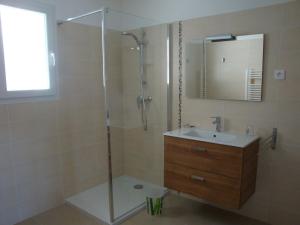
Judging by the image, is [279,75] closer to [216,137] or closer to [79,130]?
[216,137]

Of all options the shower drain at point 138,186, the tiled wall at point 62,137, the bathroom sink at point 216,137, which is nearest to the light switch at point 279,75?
the bathroom sink at point 216,137

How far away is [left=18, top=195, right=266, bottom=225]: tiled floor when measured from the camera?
247 cm

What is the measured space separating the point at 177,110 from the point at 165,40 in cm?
80

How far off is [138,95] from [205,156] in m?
1.22

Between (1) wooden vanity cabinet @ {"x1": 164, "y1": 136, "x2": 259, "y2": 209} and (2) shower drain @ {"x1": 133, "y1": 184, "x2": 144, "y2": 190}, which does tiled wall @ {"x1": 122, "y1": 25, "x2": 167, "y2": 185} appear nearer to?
(2) shower drain @ {"x1": 133, "y1": 184, "x2": 144, "y2": 190}

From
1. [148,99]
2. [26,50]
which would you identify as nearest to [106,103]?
[148,99]

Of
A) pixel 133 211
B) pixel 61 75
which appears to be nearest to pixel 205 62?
pixel 61 75

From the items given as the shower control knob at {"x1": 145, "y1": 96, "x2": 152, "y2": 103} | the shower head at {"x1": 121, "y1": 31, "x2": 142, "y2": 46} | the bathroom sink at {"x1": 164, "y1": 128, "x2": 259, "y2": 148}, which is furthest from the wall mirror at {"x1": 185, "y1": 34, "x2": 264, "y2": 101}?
the shower head at {"x1": 121, "y1": 31, "x2": 142, "y2": 46}

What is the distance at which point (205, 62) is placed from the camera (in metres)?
2.63

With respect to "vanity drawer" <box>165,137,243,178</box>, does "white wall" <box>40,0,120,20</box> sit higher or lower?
higher

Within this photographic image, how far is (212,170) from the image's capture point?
7.27 feet

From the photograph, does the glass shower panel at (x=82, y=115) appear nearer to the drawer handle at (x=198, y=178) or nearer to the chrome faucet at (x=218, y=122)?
the drawer handle at (x=198, y=178)

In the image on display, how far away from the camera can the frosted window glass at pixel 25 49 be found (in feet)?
7.66

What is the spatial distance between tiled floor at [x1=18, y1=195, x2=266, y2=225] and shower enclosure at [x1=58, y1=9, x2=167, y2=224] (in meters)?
0.13
